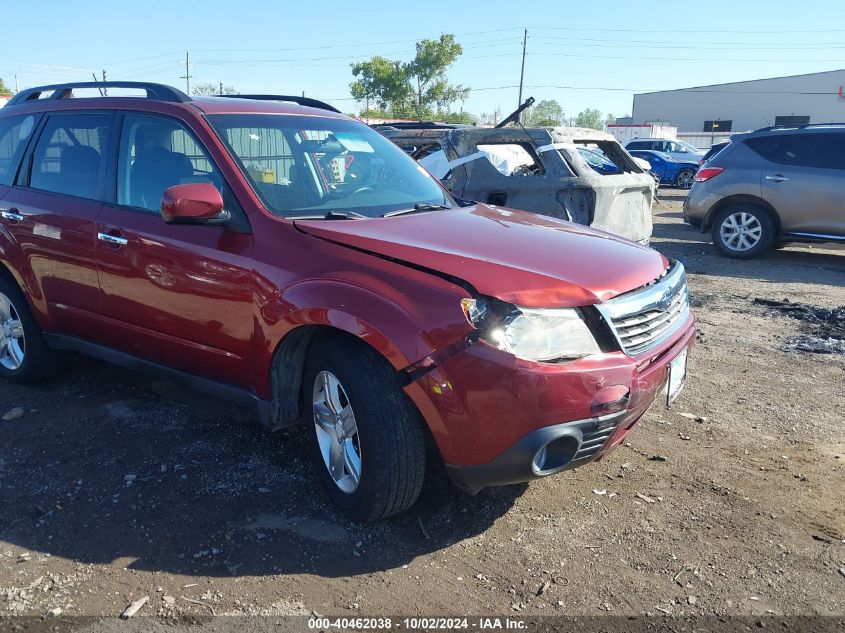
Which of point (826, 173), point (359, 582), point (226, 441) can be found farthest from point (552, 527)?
point (826, 173)

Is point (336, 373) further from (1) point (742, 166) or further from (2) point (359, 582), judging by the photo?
(1) point (742, 166)

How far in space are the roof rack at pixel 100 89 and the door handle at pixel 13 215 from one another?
810 mm

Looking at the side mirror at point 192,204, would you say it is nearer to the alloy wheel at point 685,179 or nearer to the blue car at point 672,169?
the blue car at point 672,169

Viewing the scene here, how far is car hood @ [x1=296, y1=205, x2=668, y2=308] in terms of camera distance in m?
2.79

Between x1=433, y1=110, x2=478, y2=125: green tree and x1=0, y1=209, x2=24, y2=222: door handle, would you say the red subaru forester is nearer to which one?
x1=0, y1=209, x2=24, y2=222: door handle

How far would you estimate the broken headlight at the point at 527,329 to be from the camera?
2678 mm

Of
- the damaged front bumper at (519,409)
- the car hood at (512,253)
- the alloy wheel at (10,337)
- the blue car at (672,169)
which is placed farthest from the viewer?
the blue car at (672,169)

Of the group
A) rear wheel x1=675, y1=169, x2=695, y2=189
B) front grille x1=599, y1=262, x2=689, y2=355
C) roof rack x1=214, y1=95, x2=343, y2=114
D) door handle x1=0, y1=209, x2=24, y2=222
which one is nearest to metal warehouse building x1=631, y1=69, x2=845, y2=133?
rear wheel x1=675, y1=169, x2=695, y2=189

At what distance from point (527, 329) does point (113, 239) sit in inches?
96.9

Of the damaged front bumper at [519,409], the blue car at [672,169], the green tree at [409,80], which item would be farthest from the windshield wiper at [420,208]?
the green tree at [409,80]

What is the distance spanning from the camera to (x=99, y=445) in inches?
157

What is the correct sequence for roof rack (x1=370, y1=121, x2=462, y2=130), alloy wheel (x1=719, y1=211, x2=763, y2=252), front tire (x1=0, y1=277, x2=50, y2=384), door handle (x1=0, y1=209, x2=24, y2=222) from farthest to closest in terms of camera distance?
alloy wheel (x1=719, y1=211, x2=763, y2=252) < roof rack (x1=370, y1=121, x2=462, y2=130) < front tire (x1=0, y1=277, x2=50, y2=384) < door handle (x1=0, y1=209, x2=24, y2=222)

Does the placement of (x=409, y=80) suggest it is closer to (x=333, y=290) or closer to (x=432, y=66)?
(x=432, y=66)

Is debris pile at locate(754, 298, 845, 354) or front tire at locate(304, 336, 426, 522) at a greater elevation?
front tire at locate(304, 336, 426, 522)
